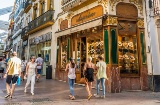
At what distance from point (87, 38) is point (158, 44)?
4.38m

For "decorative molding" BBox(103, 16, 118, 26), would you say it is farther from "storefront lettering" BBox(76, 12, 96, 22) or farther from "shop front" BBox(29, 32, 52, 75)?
"shop front" BBox(29, 32, 52, 75)

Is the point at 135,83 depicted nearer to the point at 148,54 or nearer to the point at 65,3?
the point at 148,54

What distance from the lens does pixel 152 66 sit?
9.31 m

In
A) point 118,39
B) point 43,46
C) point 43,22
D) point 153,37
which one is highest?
point 43,22

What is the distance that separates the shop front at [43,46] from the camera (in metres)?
16.1

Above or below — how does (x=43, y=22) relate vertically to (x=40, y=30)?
above

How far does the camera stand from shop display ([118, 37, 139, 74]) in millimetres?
9453

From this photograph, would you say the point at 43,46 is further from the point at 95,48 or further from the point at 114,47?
the point at 114,47

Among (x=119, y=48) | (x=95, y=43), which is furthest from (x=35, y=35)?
(x=119, y=48)

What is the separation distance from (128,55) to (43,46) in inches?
414

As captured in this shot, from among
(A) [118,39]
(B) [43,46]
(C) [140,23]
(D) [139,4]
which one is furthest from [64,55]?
(D) [139,4]

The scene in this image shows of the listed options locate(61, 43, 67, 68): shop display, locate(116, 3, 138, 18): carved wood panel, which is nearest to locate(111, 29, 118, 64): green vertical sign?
locate(116, 3, 138, 18): carved wood panel

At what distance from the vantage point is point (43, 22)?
650 inches

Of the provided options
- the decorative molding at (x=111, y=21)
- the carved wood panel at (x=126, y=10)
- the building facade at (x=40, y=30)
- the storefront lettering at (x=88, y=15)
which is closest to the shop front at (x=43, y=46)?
the building facade at (x=40, y=30)
